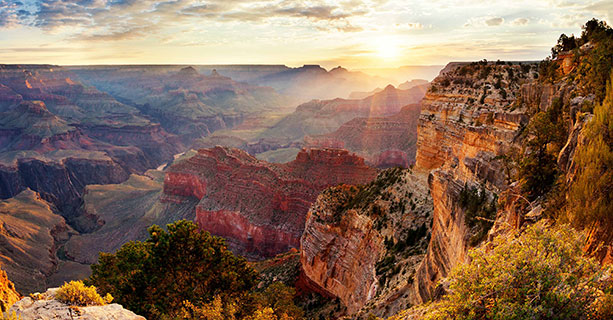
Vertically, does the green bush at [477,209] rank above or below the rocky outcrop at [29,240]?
above

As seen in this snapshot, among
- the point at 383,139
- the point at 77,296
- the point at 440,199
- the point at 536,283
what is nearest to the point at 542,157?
the point at 536,283

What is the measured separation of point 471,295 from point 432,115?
2089cm

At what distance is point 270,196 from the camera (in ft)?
191

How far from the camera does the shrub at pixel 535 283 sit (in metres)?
5.48

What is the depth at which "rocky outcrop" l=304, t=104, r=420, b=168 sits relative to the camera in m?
96.4

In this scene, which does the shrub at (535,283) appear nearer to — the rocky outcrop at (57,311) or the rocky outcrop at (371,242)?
the rocky outcrop at (57,311)

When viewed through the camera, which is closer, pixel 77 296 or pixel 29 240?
pixel 77 296

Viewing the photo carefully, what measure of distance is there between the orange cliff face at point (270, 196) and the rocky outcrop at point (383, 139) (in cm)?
3739

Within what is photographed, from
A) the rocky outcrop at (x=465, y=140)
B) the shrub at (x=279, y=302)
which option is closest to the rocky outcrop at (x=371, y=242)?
the rocky outcrop at (x=465, y=140)

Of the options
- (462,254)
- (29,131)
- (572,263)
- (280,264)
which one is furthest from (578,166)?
(29,131)

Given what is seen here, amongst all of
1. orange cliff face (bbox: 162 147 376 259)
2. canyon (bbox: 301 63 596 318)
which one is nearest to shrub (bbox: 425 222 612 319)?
canyon (bbox: 301 63 596 318)

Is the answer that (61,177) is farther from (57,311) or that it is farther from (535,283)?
(535,283)

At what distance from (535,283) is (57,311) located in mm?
10610

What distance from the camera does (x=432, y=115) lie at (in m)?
25.5
